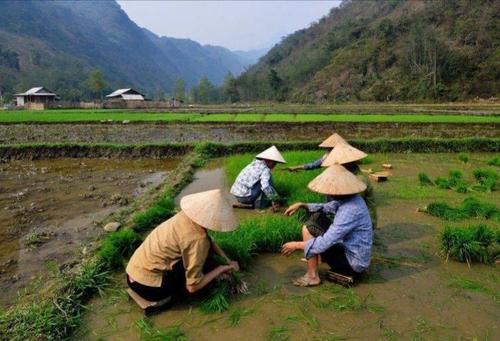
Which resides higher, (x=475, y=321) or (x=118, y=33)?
(x=118, y=33)

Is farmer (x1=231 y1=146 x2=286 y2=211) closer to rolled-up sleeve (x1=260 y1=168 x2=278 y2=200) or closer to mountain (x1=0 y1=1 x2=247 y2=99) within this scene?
rolled-up sleeve (x1=260 y1=168 x2=278 y2=200)

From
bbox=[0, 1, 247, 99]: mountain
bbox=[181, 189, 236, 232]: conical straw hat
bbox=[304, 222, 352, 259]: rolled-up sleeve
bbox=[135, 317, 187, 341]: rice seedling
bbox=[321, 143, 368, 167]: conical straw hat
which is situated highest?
bbox=[0, 1, 247, 99]: mountain

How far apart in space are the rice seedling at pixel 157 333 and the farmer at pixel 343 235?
1.38 m

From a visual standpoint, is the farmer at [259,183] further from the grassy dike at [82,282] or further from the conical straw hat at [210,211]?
the conical straw hat at [210,211]

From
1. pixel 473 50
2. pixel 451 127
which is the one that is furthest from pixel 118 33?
pixel 451 127

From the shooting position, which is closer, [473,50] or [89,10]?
[473,50]

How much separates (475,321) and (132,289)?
3098 millimetres

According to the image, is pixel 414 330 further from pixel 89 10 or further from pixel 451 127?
pixel 89 10

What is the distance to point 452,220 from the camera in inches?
236

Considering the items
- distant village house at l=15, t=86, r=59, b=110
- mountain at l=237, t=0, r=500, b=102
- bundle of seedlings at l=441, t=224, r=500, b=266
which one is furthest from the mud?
mountain at l=237, t=0, r=500, b=102

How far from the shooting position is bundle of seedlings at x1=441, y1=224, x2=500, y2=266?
15.0ft

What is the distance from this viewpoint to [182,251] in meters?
3.31

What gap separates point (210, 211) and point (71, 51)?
12535cm

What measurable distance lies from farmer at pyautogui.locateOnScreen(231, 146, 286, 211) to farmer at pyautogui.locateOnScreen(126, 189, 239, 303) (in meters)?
2.44
